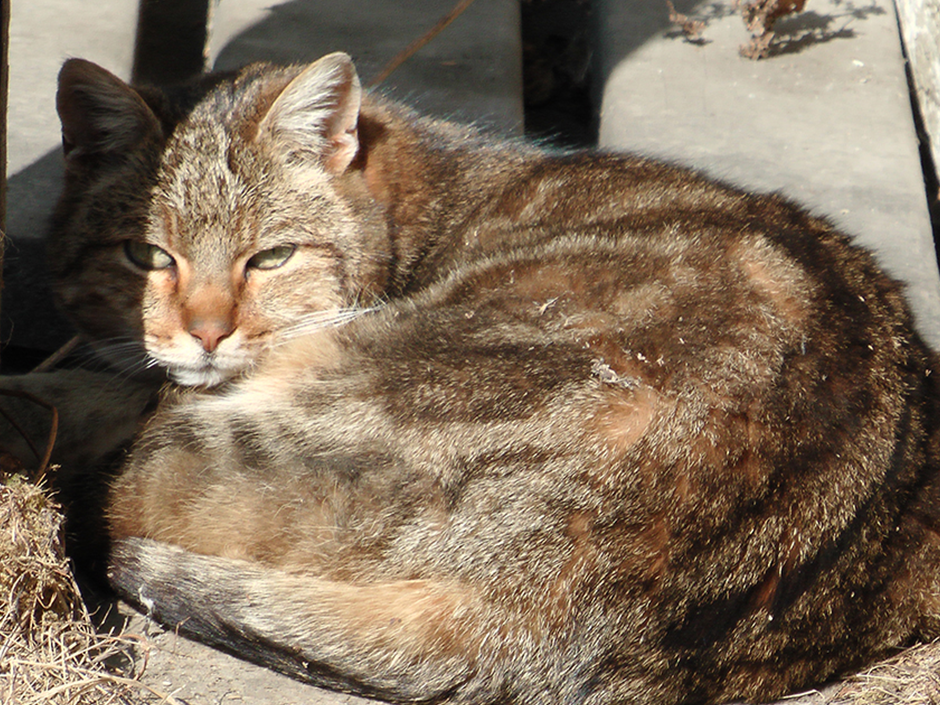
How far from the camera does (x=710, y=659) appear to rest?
238 centimetres

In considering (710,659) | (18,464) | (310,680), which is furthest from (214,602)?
(710,659)

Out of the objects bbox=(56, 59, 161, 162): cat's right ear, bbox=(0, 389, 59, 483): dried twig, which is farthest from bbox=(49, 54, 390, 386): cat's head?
bbox=(0, 389, 59, 483): dried twig

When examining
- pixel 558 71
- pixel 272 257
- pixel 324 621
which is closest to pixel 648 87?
pixel 558 71

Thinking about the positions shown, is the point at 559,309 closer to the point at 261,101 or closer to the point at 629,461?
the point at 629,461

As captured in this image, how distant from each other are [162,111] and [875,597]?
8.02ft

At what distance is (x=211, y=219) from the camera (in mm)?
2924

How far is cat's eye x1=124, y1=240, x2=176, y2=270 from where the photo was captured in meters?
2.96

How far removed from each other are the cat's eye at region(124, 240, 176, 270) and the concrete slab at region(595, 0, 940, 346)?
2146 mm

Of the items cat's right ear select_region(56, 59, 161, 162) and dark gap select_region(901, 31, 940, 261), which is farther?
dark gap select_region(901, 31, 940, 261)

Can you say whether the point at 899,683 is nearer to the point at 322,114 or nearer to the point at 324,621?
the point at 324,621

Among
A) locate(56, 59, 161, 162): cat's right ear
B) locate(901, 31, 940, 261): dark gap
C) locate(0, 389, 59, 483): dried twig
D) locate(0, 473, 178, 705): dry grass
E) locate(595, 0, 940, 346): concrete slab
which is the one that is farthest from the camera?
locate(901, 31, 940, 261): dark gap

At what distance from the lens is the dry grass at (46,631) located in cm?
223

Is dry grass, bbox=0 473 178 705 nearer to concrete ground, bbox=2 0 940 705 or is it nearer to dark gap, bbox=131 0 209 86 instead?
concrete ground, bbox=2 0 940 705

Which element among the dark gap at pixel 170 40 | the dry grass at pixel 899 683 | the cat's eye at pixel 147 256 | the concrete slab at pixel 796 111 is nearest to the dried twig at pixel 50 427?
the cat's eye at pixel 147 256
